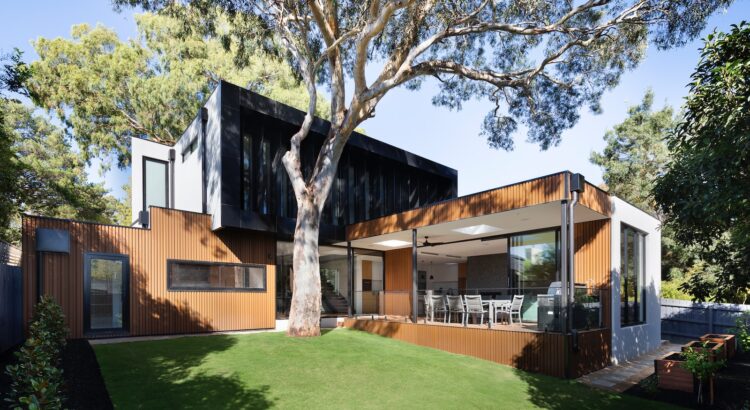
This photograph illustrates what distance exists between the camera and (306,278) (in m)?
10.6

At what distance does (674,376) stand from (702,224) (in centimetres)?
270

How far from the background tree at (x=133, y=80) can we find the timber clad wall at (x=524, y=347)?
16.3 m

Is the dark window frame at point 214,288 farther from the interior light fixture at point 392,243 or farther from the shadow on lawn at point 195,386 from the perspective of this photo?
the interior light fixture at point 392,243

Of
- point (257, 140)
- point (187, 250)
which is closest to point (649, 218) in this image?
point (257, 140)

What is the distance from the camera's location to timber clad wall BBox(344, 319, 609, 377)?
8.06 m

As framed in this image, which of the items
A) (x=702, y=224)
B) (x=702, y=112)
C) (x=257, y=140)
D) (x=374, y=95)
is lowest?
(x=702, y=224)

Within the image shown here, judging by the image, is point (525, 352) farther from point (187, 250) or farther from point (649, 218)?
point (187, 250)

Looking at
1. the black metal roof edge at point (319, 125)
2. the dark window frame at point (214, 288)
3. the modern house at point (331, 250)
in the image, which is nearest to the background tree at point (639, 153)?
the black metal roof edge at point (319, 125)

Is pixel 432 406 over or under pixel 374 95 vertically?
under

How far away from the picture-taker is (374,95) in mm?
10938

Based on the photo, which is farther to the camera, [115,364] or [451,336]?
→ [451,336]

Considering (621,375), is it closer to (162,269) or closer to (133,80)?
(162,269)

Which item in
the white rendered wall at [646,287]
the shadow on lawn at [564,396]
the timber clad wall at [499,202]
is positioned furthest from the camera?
the white rendered wall at [646,287]

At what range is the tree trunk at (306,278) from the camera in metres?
10.4
